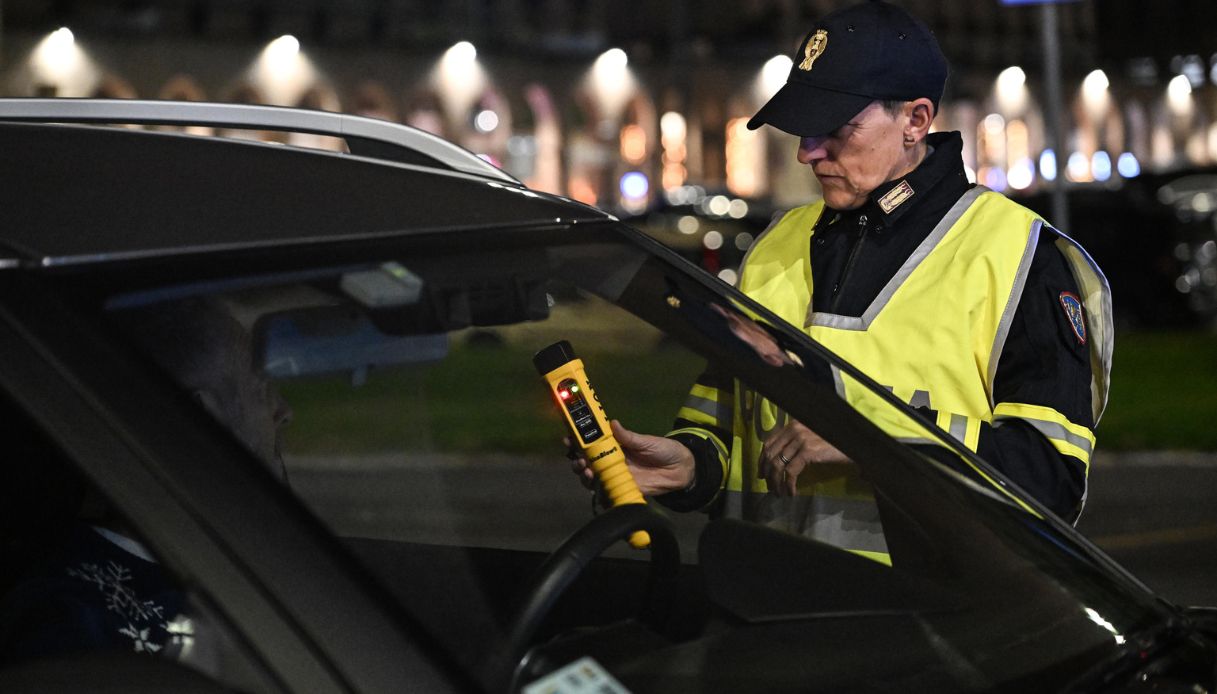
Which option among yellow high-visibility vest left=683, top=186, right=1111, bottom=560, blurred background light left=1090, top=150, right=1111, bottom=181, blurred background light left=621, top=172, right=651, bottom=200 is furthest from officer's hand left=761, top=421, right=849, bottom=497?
blurred background light left=1090, top=150, right=1111, bottom=181

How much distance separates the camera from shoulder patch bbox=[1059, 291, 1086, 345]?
2543 mm

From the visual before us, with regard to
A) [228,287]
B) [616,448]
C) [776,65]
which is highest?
[776,65]

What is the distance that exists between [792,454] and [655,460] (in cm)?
35

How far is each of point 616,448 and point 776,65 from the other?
4049 cm

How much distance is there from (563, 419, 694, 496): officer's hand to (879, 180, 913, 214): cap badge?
55 cm

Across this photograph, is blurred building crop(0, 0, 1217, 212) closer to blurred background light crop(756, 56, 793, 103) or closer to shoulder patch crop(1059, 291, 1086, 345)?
blurred background light crop(756, 56, 793, 103)

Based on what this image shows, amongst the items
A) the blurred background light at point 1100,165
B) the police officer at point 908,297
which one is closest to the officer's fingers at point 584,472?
the police officer at point 908,297

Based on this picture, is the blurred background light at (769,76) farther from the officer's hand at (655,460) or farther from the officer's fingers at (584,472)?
the officer's fingers at (584,472)

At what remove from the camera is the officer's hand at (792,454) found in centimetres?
211

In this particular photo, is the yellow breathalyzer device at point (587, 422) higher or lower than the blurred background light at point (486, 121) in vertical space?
lower

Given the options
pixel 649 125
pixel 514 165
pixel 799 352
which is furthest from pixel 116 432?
pixel 649 125

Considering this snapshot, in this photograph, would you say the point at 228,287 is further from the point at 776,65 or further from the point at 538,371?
the point at 776,65

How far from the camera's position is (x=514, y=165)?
33.2 metres

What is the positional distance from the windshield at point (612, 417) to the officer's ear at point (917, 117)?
0.63m
